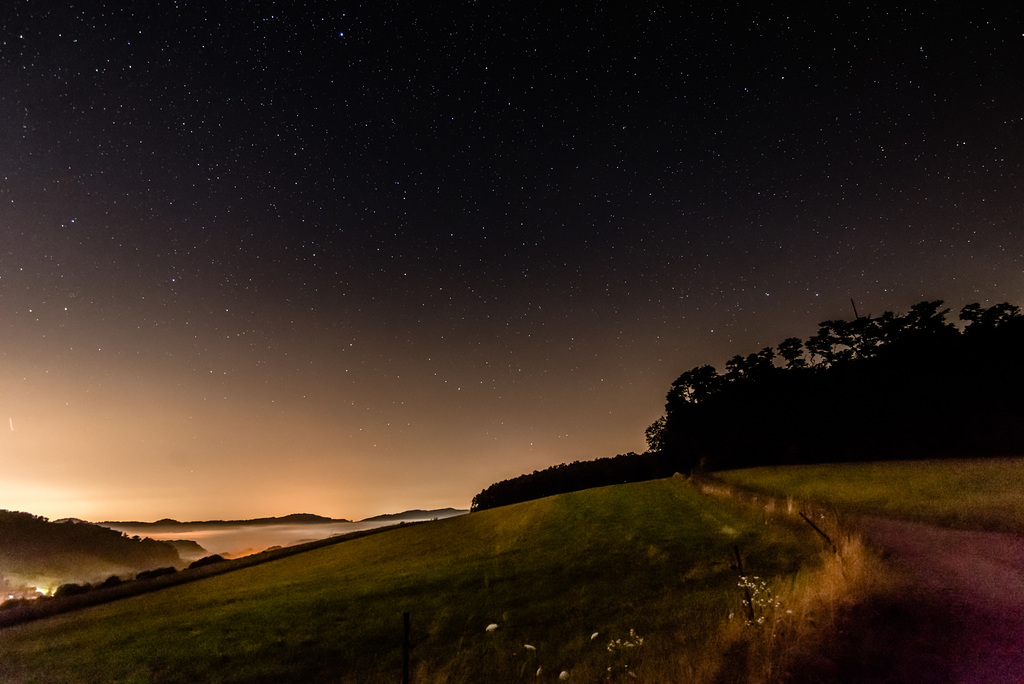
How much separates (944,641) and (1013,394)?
65906 mm

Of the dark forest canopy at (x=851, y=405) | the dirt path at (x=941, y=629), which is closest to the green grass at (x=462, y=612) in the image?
the dirt path at (x=941, y=629)

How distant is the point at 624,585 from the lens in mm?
24609

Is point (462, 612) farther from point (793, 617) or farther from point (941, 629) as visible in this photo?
point (941, 629)

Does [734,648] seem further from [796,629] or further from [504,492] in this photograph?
[504,492]

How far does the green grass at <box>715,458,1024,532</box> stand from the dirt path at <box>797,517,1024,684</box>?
10.4 meters

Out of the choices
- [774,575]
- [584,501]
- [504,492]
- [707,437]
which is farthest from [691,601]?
[504,492]

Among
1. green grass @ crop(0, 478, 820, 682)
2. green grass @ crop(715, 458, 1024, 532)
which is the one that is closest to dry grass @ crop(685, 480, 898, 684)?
green grass @ crop(0, 478, 820, 682)

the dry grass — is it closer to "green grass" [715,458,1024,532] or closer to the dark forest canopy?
"green grass" [715,458,1024,532]

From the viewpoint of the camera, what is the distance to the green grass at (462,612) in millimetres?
18516

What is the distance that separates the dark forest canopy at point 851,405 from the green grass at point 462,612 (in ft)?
129

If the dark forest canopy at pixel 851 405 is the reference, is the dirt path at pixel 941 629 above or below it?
below

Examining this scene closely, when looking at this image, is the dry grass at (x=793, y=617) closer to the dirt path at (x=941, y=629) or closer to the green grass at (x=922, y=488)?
the dirt path at (x=941, y=629)

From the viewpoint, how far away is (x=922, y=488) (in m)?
38.2

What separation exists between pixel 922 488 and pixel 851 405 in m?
41.0
